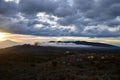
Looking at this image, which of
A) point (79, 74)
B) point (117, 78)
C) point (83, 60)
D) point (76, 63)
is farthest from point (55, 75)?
point (83, 60)

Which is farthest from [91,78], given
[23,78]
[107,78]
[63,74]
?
[23,78]

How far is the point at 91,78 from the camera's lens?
113ft

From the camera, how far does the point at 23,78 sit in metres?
38.7

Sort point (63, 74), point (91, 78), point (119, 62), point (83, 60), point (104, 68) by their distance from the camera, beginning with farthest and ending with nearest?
point (83, 60), point (119, 62), point (104, 68), point (63, 74), point (91, 78)

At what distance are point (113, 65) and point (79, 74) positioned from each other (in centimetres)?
1039

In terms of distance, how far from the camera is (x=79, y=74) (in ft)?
127

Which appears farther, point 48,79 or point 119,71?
point 119,71

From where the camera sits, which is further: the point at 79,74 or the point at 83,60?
the point at 83,60

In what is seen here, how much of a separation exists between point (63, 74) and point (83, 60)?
16063 mm

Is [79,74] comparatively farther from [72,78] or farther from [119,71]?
[119,71]

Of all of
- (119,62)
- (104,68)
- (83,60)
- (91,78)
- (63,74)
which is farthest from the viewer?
(83,60)

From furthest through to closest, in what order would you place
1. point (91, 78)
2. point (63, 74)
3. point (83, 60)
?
point (83, 60) → point (63, 74) → point (91, 78)

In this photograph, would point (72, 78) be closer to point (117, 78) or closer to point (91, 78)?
point (91, 78)

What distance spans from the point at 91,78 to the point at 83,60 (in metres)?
19.3
